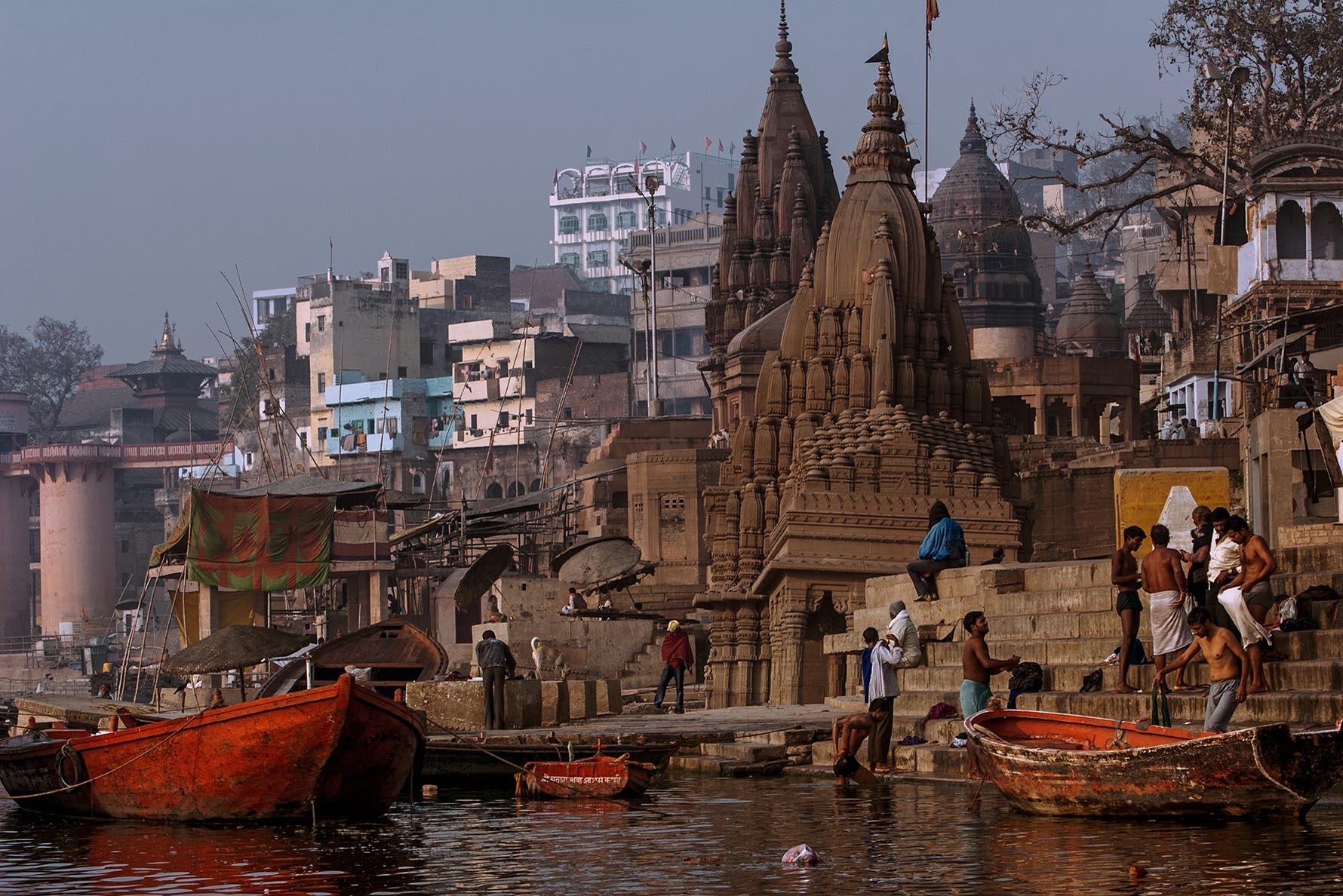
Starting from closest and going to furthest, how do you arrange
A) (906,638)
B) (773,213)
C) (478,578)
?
(906,638)
(478,578)
(773,213)

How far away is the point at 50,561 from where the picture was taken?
8206 cm

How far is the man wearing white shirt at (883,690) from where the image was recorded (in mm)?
16875

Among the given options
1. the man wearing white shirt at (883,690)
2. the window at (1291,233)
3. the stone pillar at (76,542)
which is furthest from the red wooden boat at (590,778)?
the stone pillar at (76,542)

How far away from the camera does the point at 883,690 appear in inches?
673

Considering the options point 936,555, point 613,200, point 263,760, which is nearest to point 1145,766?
point 263,760

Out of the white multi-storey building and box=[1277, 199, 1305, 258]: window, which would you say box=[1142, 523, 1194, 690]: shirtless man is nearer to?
box=[1277, 199, 1305, 258]: window

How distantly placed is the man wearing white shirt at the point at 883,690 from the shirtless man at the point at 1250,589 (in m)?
3.01

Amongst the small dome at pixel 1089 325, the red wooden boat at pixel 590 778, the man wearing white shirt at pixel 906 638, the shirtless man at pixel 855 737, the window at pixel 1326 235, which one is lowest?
the red wooden boat at pixel 590 778

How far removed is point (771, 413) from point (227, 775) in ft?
72.8

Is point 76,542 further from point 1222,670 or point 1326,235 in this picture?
point 1222,670

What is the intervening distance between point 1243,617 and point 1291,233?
2238cm

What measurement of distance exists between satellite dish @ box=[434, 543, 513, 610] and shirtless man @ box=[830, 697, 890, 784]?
20.9 meters

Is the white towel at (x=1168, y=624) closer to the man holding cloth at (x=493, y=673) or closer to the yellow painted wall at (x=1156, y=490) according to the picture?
the man holding cloth at (x=493, y=673)

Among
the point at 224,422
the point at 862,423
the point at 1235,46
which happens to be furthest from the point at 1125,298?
the point at 862,423
